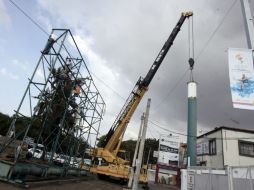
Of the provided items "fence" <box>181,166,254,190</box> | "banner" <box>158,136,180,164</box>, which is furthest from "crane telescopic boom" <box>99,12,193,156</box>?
"banner" <box>158,136,180,164</box>

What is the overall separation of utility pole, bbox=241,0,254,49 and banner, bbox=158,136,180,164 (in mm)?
45057

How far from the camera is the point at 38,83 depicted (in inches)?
533

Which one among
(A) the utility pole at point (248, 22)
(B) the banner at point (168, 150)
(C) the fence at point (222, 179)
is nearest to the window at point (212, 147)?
(C) the fence at point (222, 179)

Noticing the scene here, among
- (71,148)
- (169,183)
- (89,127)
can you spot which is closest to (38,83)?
(71,148)

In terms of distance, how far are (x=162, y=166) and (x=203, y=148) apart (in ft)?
50.5

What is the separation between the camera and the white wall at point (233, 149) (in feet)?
95.7

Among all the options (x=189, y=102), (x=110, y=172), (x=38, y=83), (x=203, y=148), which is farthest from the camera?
(x=203, y=148)

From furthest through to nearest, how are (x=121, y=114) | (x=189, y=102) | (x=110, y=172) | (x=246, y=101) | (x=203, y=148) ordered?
(x=203, y=148) < (x=189, y=102) < (x=121, y=114) < (x=110, y=172) < (x=246, y=101)

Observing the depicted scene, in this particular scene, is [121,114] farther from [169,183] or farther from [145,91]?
[169,183]

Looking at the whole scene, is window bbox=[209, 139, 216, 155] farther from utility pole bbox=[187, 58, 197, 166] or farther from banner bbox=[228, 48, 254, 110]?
banner bbox=[228, 48, 254, 110]

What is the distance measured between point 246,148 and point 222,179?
62.5 ft

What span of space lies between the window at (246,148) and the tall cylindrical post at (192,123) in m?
5.22

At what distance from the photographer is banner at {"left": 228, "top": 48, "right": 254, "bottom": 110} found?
7371 mm

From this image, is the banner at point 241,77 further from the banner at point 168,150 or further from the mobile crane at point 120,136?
the banner at point 168,150
